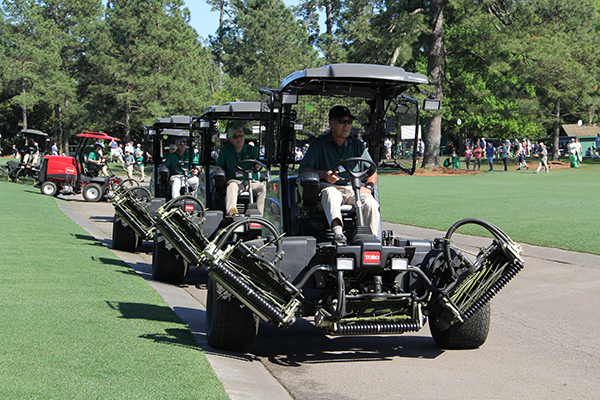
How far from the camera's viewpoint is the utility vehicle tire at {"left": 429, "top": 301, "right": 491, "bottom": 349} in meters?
5.78

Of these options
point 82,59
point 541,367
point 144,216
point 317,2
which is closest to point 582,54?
point 144,216

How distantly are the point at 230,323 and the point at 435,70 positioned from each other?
36.0 meters

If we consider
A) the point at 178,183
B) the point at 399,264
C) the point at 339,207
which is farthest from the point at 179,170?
the point at 399,264

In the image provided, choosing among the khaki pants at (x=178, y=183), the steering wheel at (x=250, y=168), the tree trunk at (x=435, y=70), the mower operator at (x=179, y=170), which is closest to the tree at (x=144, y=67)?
the tree trunk at (x=435, y=70)

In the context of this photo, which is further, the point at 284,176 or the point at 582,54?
the point at 582,54

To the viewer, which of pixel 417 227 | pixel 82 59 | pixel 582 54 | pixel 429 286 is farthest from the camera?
pixel 82 59

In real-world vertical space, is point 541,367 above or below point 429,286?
below

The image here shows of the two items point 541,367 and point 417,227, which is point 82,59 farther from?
point 541,367

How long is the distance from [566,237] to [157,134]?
30.6 ft

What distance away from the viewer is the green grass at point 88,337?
409cm

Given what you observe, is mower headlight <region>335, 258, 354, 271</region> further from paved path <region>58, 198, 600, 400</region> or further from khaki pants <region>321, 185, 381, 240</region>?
paved path <region>58, 198, 600, 400</region>

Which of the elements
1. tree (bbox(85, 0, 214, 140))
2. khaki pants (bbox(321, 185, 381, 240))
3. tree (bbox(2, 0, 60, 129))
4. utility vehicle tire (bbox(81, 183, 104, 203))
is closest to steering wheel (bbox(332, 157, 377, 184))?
khaki pants (bbox(321, 185, 381, 240))

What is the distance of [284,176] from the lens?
711cm

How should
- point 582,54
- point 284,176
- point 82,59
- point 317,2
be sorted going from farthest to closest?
point 317,2 < point 82,59 < point 582,54 < point 284,176
